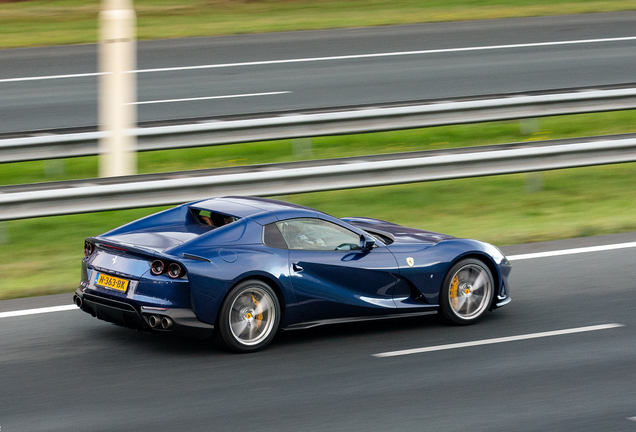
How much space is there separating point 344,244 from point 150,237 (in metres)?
1.58

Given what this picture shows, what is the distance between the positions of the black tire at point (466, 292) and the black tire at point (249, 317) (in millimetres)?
1592

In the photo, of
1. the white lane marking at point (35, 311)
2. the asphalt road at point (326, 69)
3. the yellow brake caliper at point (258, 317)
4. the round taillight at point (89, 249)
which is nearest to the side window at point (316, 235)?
the yellow brake caliper at point (258, 317)

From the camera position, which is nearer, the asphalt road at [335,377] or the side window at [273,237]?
the asphalt road at [335,377]

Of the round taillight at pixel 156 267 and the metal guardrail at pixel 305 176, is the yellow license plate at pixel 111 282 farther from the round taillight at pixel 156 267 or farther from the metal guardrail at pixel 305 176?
the metal guardrail at pixel 305 176

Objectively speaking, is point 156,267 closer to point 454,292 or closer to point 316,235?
point 316,235

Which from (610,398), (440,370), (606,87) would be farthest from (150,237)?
(606,87)

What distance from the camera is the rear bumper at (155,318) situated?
7.45m

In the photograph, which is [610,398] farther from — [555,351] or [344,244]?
[344,244]

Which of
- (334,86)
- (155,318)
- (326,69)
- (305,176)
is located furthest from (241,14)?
(155,318)

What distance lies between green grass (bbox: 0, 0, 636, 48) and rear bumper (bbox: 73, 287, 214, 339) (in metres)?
15.8

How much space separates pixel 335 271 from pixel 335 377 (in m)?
1.07

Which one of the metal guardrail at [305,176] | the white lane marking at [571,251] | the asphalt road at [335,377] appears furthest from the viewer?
the white lane marking at [571,251]

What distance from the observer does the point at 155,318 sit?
24.4 feet

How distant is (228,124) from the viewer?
1334cm
